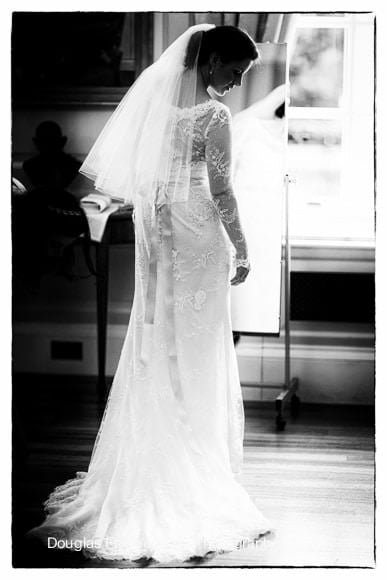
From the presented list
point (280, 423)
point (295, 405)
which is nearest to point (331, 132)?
point (295, 405)

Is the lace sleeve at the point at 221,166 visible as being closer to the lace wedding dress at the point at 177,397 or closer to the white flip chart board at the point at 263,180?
the lace wedding dress at the point at 177,397

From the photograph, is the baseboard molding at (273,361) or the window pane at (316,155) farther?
the window pane at (316,155)

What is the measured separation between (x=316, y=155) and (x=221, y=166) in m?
1.63

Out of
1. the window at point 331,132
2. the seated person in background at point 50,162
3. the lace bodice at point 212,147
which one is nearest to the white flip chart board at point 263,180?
the window at point 331,132

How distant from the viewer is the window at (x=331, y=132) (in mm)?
3885

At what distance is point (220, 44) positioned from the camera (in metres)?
2.41

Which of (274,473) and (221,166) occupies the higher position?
(221,166)

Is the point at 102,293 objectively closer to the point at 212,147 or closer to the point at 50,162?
the point at 50,162

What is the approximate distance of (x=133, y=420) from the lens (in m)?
2.57

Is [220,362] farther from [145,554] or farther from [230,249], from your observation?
[145,554]

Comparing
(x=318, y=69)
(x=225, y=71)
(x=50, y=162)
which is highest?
(x=318, y=69)

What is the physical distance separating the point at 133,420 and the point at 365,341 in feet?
5.48

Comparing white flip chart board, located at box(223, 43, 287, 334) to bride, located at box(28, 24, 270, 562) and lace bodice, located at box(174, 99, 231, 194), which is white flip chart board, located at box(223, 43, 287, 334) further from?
lace bodice, located at box(174, 99, 231, 194)
